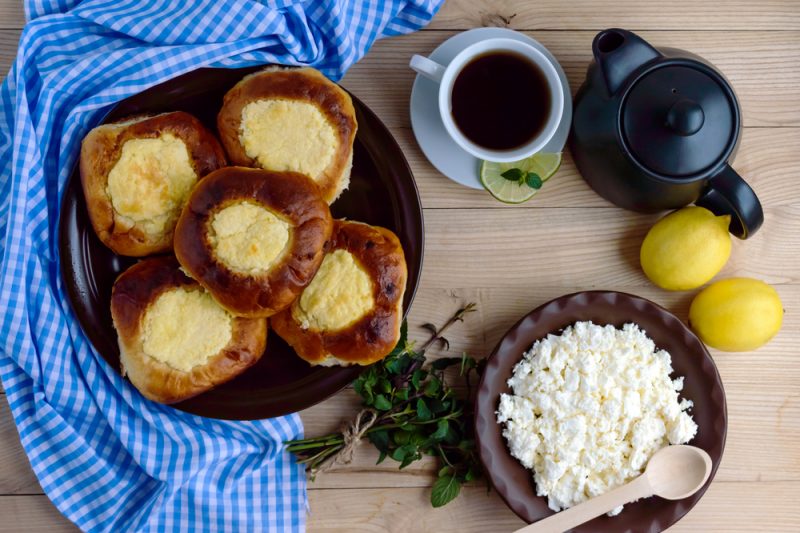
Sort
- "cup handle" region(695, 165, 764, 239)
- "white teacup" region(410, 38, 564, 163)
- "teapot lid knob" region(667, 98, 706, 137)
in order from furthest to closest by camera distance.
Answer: "white teacup" region(410, 38, 564, 163), "cup handle" region(695, 165, 764, 239), "teapot lid knob" region(667, 98, 706, 137)

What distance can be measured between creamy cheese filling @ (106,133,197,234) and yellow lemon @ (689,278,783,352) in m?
1.16

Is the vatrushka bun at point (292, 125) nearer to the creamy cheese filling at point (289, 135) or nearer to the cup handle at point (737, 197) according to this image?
the creamy cheese filling at point (289, 135)

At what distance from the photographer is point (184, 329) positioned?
1.42m

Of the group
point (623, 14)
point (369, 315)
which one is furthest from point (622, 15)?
point (369, 315)

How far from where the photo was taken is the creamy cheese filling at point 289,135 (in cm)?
142

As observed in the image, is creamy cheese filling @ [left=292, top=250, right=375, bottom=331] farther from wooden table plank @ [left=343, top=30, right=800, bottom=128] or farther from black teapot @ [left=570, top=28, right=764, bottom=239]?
black teapot @ [left=570, top=28, right=764, bottom=239]

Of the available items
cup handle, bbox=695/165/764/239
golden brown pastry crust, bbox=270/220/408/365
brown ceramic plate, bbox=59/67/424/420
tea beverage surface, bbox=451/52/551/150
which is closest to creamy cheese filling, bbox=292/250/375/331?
golden brown pastry crust, bbox=270/220/408/365

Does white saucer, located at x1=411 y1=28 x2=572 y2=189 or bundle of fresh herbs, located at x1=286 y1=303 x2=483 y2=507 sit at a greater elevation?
white saucer, located at x1=411 y1=28 x2=572 y2=189

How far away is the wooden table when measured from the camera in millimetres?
1665

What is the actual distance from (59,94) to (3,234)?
0.33 meters

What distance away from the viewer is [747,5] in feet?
5.57

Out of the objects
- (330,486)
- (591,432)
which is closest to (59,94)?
(330,486)

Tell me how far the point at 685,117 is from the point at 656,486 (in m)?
0.79

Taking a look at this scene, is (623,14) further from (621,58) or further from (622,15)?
(621,58)
